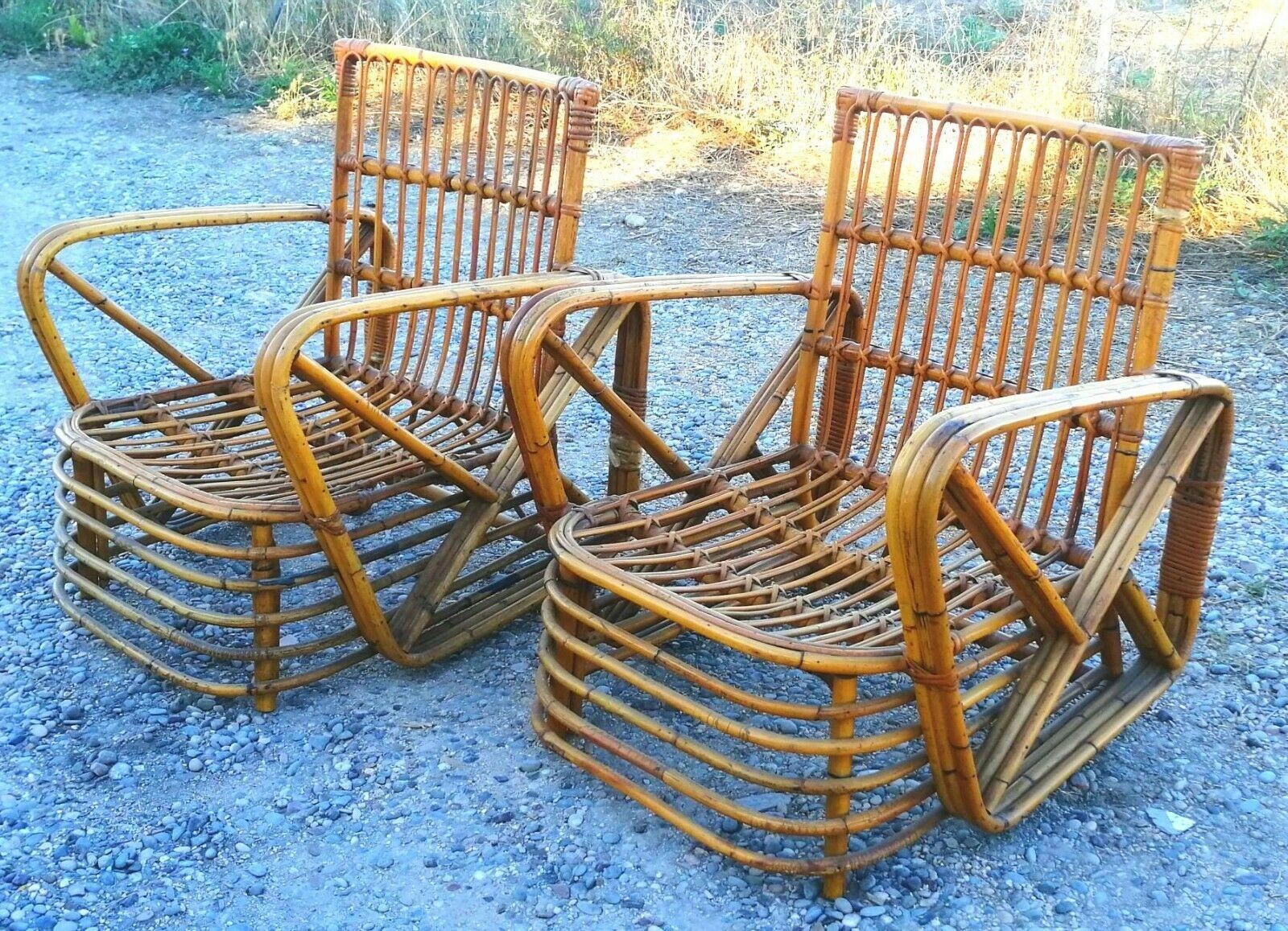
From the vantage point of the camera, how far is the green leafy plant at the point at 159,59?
646 centimetres

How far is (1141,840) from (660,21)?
4.28m

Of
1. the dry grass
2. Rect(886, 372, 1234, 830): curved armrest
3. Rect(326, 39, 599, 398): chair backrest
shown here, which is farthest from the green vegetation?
Rect(326, 39, 599, 398): chair backrest

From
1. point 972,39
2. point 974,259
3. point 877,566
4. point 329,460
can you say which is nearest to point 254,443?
point 329,460

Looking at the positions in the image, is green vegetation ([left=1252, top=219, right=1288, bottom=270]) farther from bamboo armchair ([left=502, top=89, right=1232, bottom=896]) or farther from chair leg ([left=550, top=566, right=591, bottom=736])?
chair leg ([left=550, top=566, right=591, bottom=736])

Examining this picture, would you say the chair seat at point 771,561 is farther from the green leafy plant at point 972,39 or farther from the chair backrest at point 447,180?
the green leafy plant at point 972,39

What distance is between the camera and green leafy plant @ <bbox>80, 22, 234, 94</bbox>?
6.46 m

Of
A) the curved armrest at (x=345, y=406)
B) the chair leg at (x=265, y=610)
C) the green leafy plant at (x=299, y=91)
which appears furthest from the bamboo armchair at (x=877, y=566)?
the green leafy plant at (x=299, y=91)

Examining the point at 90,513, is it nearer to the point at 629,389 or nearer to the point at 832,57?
the point at 629,389

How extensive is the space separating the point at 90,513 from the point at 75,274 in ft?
1.52

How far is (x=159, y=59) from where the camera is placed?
654 centimetres

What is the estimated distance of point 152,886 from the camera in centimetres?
190

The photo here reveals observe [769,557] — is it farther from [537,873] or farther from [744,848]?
[537,873]

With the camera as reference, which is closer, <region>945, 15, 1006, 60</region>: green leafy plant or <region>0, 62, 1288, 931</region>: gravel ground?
<region>0, 62, 1288, 931</region>: gravel ground

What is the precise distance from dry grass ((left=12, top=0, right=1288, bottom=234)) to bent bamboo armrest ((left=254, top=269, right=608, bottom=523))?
3.04 m
